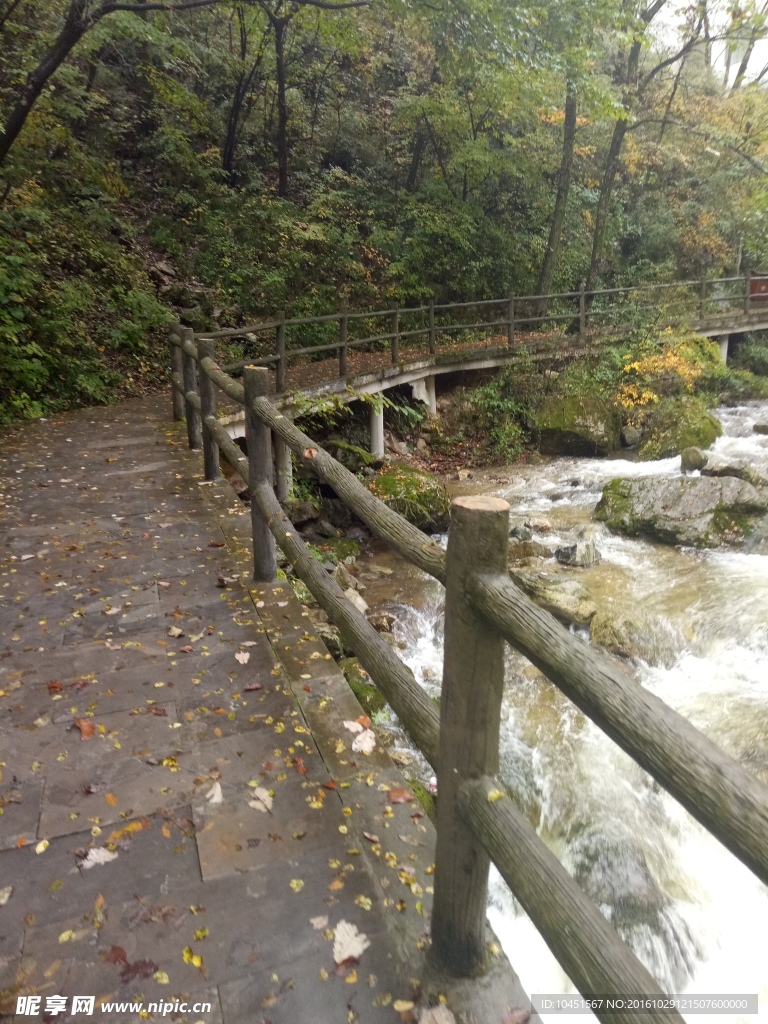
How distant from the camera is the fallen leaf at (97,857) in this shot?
2.05 m

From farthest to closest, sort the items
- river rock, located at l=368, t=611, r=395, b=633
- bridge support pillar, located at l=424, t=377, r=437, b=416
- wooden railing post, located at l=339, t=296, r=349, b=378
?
bridge support pillar, located at l=424, t=377, r=437, b=416 < wooden railing post, located at l=339, t=296, r=349, b=378 < river rock, located at l=368, t=611, r=395, b=633

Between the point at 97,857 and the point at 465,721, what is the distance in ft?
4.30

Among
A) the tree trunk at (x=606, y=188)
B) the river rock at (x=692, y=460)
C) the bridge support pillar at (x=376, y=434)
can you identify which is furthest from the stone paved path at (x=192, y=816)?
the tree trunk at (x=606, y=188)

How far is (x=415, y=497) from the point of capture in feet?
29.2

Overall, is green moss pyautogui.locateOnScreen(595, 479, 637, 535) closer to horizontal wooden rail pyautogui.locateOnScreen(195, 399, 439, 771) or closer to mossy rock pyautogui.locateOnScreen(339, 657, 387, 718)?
mossy rock pyautogui.locateOnScreen(339, 657, 387, 718)

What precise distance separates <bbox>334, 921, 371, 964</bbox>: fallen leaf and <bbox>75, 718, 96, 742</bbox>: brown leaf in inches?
52.4

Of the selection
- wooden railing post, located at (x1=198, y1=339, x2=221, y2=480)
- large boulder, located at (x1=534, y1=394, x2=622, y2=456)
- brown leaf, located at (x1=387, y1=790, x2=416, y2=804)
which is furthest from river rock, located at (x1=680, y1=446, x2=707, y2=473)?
brown leaf, located at (x1=387, y1=790, x2=416, y2=804)

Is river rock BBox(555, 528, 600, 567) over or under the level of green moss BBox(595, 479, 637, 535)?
under

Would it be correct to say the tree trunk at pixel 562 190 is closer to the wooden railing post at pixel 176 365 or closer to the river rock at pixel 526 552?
the river rock at pixel 526 552

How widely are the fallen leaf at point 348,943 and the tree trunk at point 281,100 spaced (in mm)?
16796

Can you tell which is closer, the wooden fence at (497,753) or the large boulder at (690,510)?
the wooden fence at (497,753)

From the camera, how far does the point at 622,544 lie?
8.51 m

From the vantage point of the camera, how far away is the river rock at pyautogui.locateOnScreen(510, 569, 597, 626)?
6.38 metres

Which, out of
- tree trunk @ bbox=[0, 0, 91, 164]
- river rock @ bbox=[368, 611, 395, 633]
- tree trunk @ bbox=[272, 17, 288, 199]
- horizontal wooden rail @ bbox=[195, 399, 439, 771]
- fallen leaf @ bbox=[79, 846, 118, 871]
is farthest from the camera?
tree trunk @ bbox=[272, 17, 288, 199]
